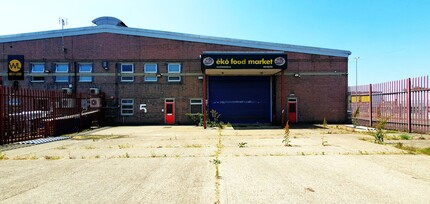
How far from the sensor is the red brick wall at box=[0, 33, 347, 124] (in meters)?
23.7

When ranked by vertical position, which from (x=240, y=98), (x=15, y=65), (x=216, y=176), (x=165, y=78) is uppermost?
(x=165, y=78)

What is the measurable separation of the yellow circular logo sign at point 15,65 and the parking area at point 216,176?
6805 millimetres

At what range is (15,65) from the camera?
1401 cm

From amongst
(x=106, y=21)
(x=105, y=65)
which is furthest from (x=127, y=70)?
(x=106, y=21)

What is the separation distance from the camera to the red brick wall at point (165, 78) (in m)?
23.7

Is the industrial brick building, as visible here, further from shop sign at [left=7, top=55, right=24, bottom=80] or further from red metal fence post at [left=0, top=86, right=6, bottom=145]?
red metal fence post at [left=0, top=86, right=6, bottom=145]

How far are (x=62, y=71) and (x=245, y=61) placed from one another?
54.5ft

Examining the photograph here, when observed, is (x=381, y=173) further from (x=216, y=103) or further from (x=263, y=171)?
(x=216, y=103)

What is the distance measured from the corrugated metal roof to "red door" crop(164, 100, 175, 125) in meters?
5.78

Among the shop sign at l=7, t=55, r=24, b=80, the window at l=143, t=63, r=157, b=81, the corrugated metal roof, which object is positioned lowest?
the shop sign at l=7, t=55, r=24, b=80

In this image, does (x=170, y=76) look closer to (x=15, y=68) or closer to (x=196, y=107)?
(x=196, y=107)

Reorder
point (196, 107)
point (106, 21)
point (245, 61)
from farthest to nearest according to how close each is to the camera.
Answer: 1. point (106, 21)
2. point (196, 107)
3. point (245, 61)

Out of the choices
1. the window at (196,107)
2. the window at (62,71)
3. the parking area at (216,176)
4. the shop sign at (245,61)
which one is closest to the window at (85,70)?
the window at (62,71)

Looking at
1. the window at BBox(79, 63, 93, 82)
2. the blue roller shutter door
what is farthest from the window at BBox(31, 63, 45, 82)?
the blue roller shutter door
